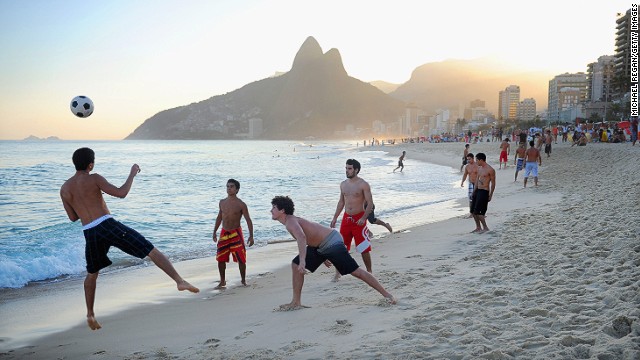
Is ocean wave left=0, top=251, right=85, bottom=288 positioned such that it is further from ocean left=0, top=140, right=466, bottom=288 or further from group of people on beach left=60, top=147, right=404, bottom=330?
group of people on beach left=60, top=147, right=404, bottom=330

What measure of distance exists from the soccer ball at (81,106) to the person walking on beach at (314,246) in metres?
3.63

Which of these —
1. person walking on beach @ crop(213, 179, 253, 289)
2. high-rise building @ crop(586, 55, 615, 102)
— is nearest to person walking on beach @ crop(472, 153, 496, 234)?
person walking on beach @ crop(213, 179, 253, 289)

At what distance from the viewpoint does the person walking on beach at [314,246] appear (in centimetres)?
480

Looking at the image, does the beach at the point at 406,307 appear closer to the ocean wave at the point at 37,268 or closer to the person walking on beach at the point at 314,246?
the person walking on beach at the point at 314,246

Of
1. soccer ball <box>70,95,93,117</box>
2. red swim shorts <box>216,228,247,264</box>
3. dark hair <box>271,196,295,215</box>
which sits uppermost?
soccer ball <box>70,95,93,117</box>

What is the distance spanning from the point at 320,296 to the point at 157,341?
6.44 ft

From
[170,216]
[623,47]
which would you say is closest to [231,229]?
[170,216]

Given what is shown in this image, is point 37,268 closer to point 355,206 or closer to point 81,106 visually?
point 81,106

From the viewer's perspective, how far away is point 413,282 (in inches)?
233

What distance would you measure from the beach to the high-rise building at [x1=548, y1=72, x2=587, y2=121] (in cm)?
16363

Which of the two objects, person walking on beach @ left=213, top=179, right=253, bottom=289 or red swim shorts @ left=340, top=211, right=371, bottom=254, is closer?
red swim shorts @ left=340, top=211, right=371, bottom=254

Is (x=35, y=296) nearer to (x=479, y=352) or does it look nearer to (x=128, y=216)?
(x=479, y=352)

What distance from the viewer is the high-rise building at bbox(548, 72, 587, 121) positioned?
531ft

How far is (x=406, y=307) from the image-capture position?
4.81 m
